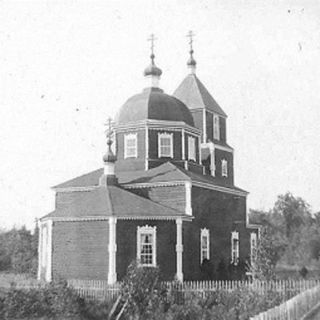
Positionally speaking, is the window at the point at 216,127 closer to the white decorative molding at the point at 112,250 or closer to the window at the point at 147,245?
the window at the point at 147,245

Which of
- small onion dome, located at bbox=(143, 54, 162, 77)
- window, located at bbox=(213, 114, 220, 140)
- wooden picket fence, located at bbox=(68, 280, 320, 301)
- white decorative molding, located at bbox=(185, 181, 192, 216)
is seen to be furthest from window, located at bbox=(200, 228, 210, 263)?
small onion dome, located at bbox=(143, 54, 162, 77)

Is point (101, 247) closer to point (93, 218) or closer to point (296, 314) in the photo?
point (93, 218)

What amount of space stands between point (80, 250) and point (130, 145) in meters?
8.83

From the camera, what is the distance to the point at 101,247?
3125cm

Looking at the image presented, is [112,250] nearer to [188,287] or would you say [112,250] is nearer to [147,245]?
[147,245]

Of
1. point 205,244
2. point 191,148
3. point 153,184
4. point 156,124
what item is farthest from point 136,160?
point 205,244

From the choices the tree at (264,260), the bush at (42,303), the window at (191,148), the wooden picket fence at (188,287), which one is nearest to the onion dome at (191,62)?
the window at (191,148)

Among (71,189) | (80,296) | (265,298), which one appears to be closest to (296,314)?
(265,298)

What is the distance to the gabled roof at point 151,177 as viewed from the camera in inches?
1351

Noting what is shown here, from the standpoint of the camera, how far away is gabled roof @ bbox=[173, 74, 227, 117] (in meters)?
44.0

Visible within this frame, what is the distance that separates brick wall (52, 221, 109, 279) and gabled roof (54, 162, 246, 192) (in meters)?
4.61

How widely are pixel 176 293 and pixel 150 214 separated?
15.5 feet

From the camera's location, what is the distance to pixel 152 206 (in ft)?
107

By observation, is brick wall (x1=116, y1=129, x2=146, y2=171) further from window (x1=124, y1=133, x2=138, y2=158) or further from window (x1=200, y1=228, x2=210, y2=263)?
window (x1=200, y1=228, x2=210, y2=263)
